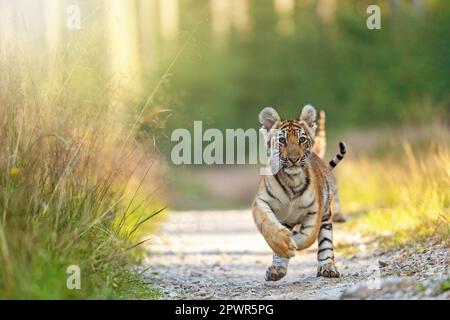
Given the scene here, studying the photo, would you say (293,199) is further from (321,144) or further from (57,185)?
(321,144)

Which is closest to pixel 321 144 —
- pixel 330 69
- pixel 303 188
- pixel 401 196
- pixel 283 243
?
pixel 401 196

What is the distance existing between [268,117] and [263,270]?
1.69 meters

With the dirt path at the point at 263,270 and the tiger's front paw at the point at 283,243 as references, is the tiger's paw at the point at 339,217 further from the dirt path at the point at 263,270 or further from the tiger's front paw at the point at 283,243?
the tiger's front paw at the point at 283,243

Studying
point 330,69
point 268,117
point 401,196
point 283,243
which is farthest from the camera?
point 330,69

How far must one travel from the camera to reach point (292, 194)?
7.76 metres

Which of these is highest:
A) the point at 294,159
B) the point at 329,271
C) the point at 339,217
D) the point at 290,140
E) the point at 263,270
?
the point at 290,140

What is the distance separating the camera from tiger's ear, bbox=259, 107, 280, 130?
8031 millimetres

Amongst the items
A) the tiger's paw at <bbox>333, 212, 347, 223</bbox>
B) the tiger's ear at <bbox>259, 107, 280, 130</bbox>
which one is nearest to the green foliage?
the tiger's paw at <bbox>333, 212, 347, 223</bbox>

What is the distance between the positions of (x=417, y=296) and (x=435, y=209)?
9.14 feet

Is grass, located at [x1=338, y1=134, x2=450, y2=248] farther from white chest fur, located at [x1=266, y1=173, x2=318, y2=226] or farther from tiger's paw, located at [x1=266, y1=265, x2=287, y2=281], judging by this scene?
tiger's paw, located at [x1=266, y1=265, x2=287, y2=281]

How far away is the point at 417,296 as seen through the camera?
6141 mm

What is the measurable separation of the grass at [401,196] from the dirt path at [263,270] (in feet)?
0.92

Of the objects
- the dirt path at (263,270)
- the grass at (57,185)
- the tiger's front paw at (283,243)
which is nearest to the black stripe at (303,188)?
the tiger's front paw at (283,243)
